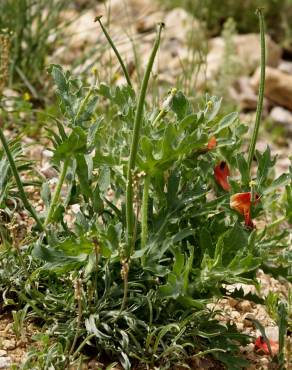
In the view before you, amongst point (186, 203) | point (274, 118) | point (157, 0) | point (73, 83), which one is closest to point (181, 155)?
point (186, 203)

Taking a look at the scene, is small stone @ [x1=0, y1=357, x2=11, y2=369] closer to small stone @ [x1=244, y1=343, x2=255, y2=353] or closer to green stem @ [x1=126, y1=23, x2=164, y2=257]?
green stem @ [x1=126, y1=23, x2=164, y2=257]

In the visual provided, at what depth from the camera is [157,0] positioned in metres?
6.43

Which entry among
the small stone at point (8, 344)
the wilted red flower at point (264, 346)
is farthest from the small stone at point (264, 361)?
the small stone at point (8, 344)

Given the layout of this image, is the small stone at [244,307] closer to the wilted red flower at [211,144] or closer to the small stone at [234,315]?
the small stone at [234,315]

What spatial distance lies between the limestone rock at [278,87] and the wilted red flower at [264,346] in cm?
292

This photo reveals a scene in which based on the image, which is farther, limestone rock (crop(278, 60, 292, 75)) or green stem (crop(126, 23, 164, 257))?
limestone rock (crop(278, 60, 292, 75))

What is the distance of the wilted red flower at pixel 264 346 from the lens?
7.64ft

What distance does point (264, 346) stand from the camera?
2.33m

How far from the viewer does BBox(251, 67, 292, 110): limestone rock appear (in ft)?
16.7

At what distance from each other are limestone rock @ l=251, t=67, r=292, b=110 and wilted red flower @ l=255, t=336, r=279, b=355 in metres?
2.92

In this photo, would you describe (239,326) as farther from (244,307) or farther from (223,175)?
(223,175)

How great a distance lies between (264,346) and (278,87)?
303 cm

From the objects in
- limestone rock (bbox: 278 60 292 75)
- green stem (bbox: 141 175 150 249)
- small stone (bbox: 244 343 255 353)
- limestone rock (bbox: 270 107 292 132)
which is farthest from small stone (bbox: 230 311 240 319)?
limestone rock (bbox: 278 60 292 75)

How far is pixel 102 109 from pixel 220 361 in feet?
5.57
